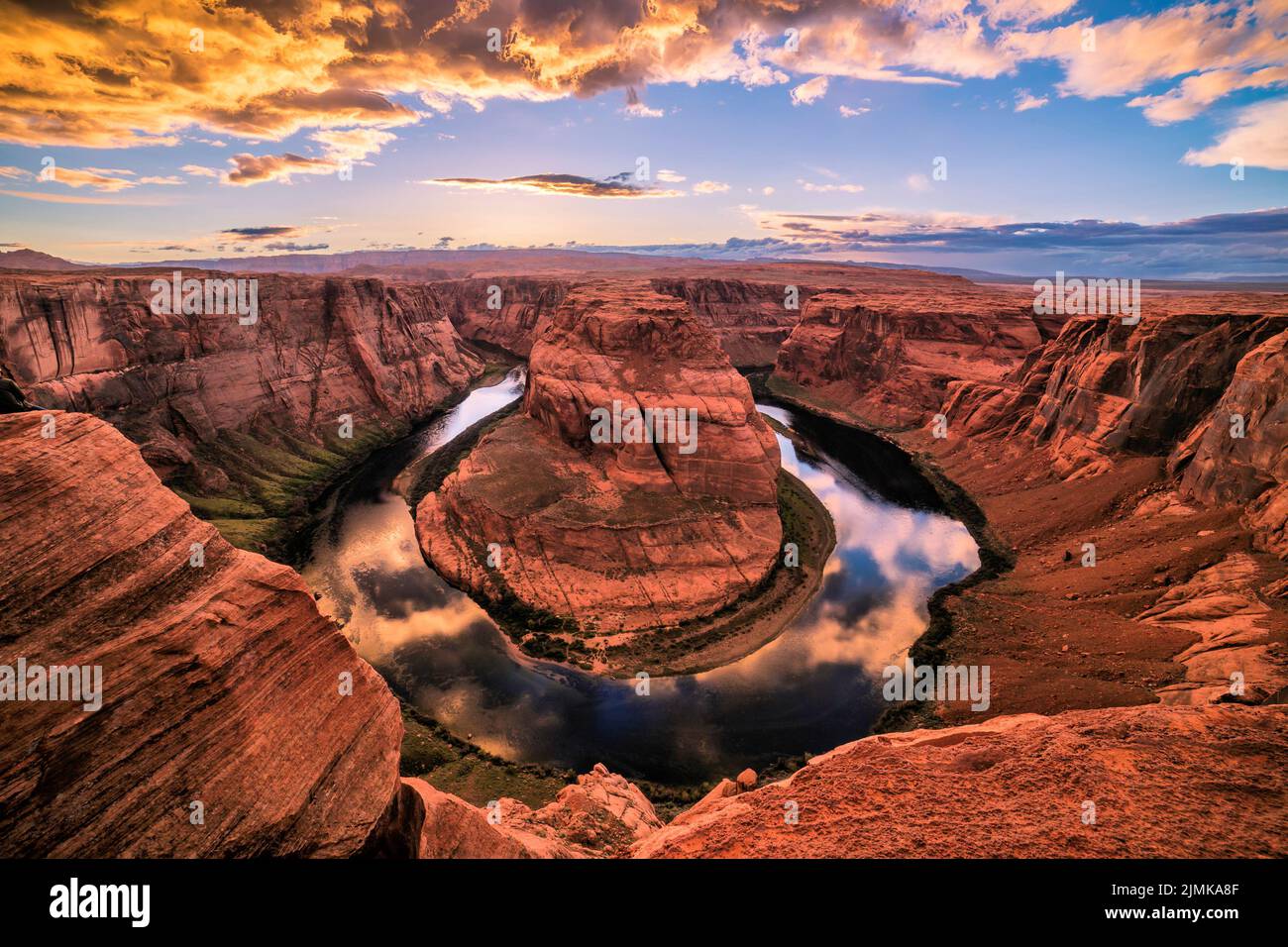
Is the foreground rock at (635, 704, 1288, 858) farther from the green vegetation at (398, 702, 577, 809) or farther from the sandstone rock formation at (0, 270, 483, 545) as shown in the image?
the sandstone rock formation at (0, 270, 483, 545)

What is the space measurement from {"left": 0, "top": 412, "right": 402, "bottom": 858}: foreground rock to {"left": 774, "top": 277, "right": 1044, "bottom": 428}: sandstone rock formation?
7326 cm

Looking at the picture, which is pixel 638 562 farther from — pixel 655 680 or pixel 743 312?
pixel 743 312

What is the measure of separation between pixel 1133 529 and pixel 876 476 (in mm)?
23906

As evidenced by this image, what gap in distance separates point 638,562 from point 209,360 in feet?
157

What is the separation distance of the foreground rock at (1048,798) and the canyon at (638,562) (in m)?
0.07

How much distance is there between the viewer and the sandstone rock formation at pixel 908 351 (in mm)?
71812

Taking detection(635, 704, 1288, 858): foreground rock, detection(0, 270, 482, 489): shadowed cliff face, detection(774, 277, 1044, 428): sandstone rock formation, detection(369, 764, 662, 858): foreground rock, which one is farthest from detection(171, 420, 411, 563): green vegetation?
detection(774, 277, 1044, 428): sandstone rock formation

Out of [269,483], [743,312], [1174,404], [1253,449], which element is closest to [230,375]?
[269,483]

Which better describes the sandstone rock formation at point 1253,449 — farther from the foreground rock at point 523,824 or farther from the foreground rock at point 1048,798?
the foreground rock at point 523,824

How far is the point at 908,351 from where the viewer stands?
3022 inches

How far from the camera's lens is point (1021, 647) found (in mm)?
27500

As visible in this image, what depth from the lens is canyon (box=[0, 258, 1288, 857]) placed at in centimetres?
770
